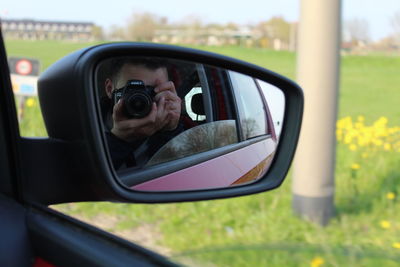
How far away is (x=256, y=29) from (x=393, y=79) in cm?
617

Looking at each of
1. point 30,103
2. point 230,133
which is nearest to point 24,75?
point 230,133

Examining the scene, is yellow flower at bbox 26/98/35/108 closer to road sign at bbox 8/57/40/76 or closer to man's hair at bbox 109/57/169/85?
road sign at bbox 8/57/40/76

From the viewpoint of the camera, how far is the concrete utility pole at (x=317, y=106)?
11.1 ft

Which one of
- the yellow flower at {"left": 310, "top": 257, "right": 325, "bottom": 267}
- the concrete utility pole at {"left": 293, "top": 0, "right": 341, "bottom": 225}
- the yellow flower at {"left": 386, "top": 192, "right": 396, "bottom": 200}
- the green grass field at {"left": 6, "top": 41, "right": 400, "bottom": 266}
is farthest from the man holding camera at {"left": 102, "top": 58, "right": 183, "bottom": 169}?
the yellow flower at {"left": 386, "top": 192, "right": 396, "bottom": 200}

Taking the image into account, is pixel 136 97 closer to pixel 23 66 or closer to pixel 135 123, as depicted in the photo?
pixel 135 123

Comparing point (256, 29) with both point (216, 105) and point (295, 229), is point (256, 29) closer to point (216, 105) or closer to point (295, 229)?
point (295, 229)

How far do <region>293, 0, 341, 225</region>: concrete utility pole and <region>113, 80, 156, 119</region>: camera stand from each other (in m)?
2.42

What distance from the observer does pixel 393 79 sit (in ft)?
72.6

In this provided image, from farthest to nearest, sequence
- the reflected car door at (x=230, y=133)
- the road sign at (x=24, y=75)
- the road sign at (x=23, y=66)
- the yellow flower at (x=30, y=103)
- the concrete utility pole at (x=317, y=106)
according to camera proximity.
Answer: the yellow flower at (x=30, y=103) → the concrete utility pole at (x=317, y=106) → the road sign at (x=23, y=66) → the road sign at (x=24, y=75) → the reflected car door at (x=230, y=133)

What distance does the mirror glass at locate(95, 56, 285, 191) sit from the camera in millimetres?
1099

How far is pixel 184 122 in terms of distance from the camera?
1.23m

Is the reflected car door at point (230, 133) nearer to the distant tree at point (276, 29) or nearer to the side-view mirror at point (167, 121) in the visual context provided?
the side-view mirror at point (167, 121)

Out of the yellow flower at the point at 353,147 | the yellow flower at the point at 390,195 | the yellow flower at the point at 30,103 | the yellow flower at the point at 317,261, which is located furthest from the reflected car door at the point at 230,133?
the yellow flower at the point at 30,103

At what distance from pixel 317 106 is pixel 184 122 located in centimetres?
234
